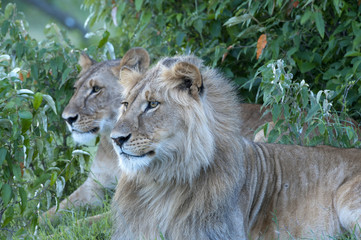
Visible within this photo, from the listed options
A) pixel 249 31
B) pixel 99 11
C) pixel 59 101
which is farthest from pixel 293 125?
pixel 99 11

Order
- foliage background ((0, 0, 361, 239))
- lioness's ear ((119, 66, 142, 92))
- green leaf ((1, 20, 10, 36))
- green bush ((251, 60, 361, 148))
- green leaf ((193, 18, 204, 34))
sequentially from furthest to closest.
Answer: green leaf ((193, 18, 204, 34)) → green leaf ((1, 20, 10, 36)) → green bush ((251, 60, 361, 148)) → foliage background ((0, 0, 361, 239)) → lioness's ear ((119, 66, 142, 92))

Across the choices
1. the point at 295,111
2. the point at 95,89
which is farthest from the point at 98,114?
the point at 295,111

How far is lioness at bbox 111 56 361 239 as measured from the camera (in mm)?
3084

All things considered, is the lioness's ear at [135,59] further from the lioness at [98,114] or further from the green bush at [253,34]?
the green bush at [253,34]

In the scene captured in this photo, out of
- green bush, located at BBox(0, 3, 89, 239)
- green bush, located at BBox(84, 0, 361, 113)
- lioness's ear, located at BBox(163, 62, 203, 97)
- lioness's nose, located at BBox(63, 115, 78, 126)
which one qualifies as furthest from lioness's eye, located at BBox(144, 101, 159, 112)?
green bush, located at BBox(84, 0, 361, 113)

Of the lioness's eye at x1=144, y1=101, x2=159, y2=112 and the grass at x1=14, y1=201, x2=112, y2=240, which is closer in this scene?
the lioness's eye at x1=144, y1=101, x2=159, y2=112

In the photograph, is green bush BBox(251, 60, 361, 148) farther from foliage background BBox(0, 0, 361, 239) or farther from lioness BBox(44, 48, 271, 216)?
lioness BBox(44, 48, 271, 216)

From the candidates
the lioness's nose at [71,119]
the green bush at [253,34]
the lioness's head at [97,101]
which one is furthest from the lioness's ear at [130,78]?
the green bush at [253,34]

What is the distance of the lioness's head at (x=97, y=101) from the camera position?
14.9ft

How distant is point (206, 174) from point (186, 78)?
0.52 meters

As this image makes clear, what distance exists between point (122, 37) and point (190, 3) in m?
1.03

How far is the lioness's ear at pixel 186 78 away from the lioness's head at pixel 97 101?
1.38 meters

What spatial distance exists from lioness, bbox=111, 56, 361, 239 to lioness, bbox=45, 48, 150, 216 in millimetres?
1154

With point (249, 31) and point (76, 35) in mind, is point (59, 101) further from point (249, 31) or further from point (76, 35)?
point (76, 35)
